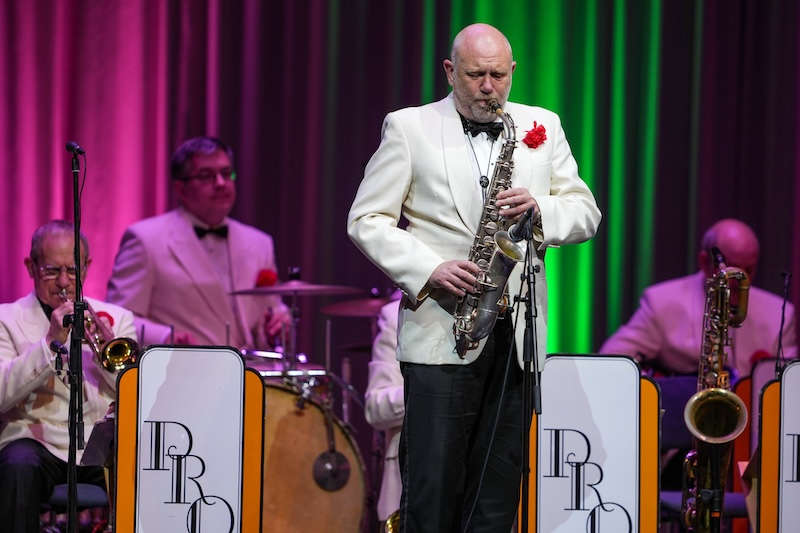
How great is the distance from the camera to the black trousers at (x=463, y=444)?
11.6 feet

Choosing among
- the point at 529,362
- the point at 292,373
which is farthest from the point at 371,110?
the point at 529,362

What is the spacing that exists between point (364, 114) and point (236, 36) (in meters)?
0.83

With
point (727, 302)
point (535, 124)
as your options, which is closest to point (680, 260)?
point (727, 302)

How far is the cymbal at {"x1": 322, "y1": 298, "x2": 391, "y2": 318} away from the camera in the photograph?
230 inches

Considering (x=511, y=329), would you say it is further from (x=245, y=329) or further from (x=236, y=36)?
(x=236, y=36)

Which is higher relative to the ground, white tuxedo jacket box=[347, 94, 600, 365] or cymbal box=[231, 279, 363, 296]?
white tuxedo jacket box=[347, 94, 600, 365]

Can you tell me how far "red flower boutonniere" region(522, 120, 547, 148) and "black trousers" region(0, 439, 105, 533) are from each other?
7.27ft

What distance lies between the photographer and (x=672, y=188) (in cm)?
712

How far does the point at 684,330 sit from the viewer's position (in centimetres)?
642

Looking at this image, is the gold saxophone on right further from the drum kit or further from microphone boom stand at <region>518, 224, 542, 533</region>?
the drum kit

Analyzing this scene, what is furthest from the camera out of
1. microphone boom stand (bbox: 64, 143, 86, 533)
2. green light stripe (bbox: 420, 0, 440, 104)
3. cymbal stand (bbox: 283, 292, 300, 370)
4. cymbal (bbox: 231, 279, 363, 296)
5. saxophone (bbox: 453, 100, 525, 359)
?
green light stripe (bbox: 420, 0, 440, 104)

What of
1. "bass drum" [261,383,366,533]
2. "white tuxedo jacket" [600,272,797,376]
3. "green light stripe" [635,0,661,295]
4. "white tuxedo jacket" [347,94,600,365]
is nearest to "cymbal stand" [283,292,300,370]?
"bass drum" [261,383,366,533]

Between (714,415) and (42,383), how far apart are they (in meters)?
2.47

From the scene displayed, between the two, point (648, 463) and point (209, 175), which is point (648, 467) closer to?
point (648, 463)
